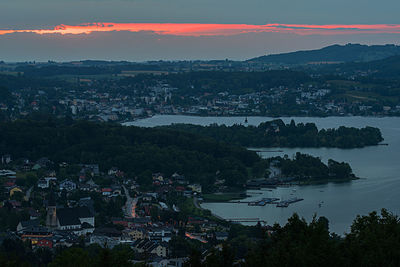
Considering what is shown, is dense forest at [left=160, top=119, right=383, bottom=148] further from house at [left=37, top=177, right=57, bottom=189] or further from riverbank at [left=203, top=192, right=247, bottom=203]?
house at [left=37, top=177, right=57, bottom=189]

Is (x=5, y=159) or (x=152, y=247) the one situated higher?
(x=152, y=247)

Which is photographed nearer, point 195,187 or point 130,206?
point 130,206

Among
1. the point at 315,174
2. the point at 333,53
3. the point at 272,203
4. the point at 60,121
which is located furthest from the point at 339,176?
the point at 333,53

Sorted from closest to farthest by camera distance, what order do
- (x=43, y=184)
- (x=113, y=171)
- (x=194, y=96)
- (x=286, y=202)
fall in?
(x=286, y=202) < (x=43, y=184) < (x=113, y=171) < (x=194, y=96)

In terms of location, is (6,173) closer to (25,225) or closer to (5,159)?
(5,159)

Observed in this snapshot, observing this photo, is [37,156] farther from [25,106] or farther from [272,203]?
[25,106]

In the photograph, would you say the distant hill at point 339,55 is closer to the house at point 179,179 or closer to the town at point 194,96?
the town at point 194,96

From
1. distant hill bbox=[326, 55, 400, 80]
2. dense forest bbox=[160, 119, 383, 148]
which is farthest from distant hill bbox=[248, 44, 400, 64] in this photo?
dense forest bbox=[160, 119, 383, 148]

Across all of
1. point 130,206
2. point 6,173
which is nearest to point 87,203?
point 130,206
